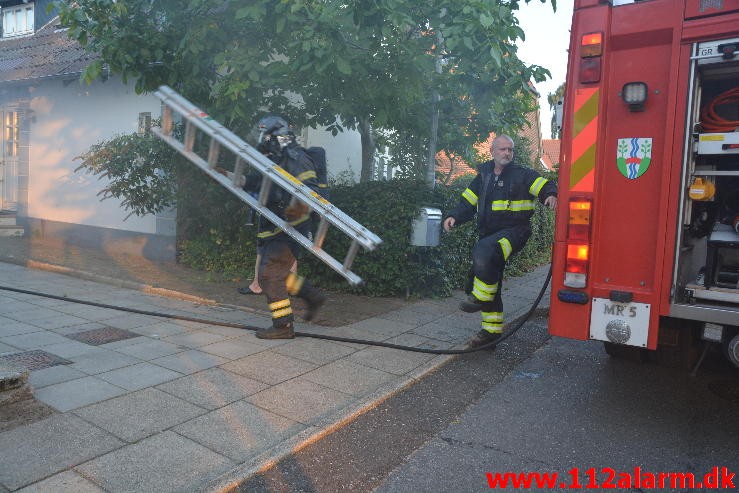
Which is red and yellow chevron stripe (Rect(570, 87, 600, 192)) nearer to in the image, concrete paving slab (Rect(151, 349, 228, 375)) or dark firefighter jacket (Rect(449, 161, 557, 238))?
dark firefighter jacket (Rect(449, 161, 557, 238))

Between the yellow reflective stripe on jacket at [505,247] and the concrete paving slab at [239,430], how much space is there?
2.39 metres

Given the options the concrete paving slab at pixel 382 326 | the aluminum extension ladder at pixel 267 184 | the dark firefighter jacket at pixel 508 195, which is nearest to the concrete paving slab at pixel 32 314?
the aluminum extension ladder at pixel 267 184

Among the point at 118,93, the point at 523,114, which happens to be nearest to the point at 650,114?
the point at 523,114

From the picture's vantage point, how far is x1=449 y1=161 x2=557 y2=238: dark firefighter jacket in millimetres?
5086

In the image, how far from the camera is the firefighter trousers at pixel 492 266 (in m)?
5.07

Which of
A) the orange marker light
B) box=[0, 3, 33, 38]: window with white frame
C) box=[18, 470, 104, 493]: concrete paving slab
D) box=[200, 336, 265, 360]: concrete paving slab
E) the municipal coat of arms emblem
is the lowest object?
box=[18, 470, 104, 493]: concrete paving slab

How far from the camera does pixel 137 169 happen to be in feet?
27.0

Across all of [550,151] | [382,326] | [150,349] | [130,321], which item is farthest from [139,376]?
A: [550,151]

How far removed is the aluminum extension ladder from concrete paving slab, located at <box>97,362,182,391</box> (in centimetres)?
135

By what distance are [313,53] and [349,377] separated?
120 inches

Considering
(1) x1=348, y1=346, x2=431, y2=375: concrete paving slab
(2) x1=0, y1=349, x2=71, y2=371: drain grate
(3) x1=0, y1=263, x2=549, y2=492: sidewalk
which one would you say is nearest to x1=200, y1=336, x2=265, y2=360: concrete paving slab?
(3) x1=0, y1=263, x2=549, y2=492: sidewalk

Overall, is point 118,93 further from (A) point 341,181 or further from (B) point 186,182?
(A) point 341,181

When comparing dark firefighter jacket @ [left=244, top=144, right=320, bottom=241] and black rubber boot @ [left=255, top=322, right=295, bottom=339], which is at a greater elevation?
dark firefighter jacket @ [left=244, top=144, right=320, bottom=241]

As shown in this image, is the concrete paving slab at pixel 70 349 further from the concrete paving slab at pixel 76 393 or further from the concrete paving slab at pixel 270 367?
the concrete paving slab at pixel 270 367
